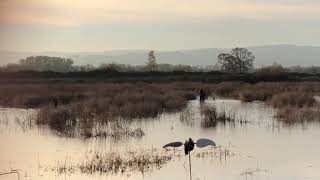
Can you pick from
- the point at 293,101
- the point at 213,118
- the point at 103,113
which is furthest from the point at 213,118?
the point at 293,101

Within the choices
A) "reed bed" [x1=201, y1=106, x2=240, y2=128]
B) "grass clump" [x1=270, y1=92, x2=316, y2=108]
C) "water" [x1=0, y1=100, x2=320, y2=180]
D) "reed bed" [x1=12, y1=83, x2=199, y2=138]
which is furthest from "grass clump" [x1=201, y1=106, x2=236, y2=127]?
"grass clump" [x1=270, y1=92, x2=316, y2=108]

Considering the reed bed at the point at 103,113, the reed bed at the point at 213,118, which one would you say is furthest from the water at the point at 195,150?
the reed bed at the point at 103,113

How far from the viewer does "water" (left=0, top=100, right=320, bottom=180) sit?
12.4 meters

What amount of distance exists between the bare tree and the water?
69.8 m

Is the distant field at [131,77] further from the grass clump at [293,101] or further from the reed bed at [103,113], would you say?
Result: the grass clump at [293,101]

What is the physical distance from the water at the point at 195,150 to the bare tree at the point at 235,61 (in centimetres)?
6978

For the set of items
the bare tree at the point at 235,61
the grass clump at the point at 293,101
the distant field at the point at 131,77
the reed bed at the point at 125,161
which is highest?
the bare tree at the point at 235,61

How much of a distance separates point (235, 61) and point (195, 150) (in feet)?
264

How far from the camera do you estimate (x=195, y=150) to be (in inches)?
590

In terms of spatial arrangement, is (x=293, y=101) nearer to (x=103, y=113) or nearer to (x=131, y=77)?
(x=103, y=113)

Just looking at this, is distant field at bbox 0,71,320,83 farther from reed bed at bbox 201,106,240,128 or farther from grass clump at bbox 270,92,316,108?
reed bed at bbox 201,106,240,128

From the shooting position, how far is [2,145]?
16578 mm

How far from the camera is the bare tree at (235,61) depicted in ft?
302

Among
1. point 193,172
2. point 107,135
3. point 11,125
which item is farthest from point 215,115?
point 193,172
